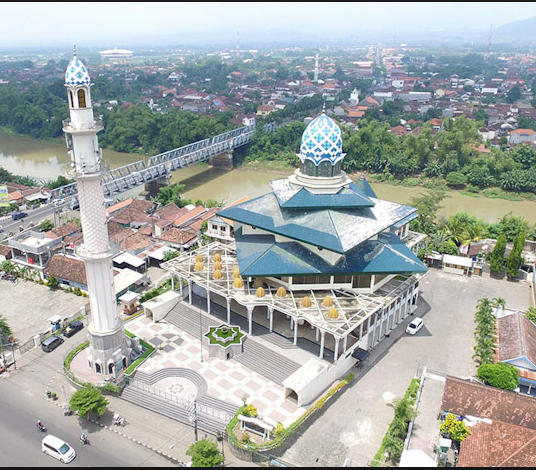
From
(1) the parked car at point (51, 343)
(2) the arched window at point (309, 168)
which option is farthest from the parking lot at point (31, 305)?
(2) the arched window at point (309, 168)

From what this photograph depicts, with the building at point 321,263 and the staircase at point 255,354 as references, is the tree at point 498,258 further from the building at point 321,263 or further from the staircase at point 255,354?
the staircase at point 255,354

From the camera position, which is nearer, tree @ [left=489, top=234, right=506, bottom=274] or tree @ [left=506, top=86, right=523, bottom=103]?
tree @ [left=489, top=234, right=506, bottom=274]


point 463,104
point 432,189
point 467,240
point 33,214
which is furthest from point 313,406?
point 463,104

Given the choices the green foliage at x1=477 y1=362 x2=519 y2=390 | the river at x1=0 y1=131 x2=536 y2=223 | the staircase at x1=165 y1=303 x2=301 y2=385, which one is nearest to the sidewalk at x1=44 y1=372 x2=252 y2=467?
the staircase at x1=165 y1=303 x2=301 y2=385

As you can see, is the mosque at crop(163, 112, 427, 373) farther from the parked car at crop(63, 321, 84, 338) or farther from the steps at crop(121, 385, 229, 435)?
the parked car at crop(63, 321, 84, 338)

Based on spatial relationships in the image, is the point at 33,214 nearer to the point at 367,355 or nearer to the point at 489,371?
the point at 367,355

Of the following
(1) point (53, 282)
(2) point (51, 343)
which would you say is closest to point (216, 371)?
(2) point (51, 343)
